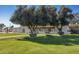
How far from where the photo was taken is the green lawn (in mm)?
7156

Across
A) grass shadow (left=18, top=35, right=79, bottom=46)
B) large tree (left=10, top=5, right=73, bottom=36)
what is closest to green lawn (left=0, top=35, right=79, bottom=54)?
grass shadow (left=18, top=35, right=79, bottom=46)

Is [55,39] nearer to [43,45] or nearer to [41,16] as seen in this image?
[43,45]

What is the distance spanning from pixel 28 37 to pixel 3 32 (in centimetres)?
47

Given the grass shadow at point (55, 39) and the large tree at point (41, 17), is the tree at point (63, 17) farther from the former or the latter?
the grass shadow at point (55, 39)

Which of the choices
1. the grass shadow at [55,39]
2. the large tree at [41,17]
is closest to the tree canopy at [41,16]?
the large tree at [41,17]

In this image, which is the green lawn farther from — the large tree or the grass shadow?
the large tree

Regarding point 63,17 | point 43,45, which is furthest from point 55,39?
A: point 63,17

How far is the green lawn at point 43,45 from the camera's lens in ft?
23.5

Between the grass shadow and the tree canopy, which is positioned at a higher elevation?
the tree canopy

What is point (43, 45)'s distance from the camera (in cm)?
721

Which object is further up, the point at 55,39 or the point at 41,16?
the point at 41,16

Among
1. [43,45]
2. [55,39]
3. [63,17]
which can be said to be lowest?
[43,45]
